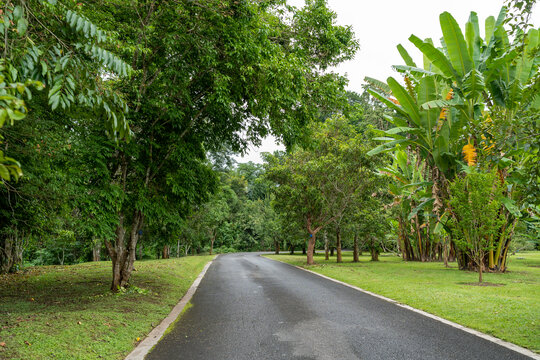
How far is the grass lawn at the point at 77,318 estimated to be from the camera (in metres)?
4.47

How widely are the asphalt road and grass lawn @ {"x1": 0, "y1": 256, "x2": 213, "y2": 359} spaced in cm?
67

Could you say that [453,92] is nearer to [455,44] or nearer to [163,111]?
[455,44]

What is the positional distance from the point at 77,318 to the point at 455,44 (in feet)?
44.7

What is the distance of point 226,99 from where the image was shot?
7.31 meters

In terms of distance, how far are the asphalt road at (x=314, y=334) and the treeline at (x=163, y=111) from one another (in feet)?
10.3

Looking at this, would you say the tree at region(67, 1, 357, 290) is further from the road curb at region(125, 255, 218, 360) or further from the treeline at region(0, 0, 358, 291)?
the road curb at region(125, 255, 218, 360)

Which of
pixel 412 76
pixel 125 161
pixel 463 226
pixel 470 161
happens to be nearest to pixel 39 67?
pixel 125 161

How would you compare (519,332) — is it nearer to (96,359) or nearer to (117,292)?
(96,359)

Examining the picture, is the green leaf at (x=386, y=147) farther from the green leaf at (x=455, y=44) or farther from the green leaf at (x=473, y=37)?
the green leaf at (x=473, y=37)

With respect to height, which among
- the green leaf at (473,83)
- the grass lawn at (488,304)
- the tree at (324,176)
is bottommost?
the grass lawn at (488,304)

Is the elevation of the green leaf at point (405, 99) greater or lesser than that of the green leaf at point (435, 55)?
lesser

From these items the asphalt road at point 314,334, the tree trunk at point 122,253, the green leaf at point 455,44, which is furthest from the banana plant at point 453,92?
the tree trunk at point 122,253

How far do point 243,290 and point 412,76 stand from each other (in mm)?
11115

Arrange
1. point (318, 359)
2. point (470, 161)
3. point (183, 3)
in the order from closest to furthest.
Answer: point (318, 359), point (183, 3), point (470, 161)
